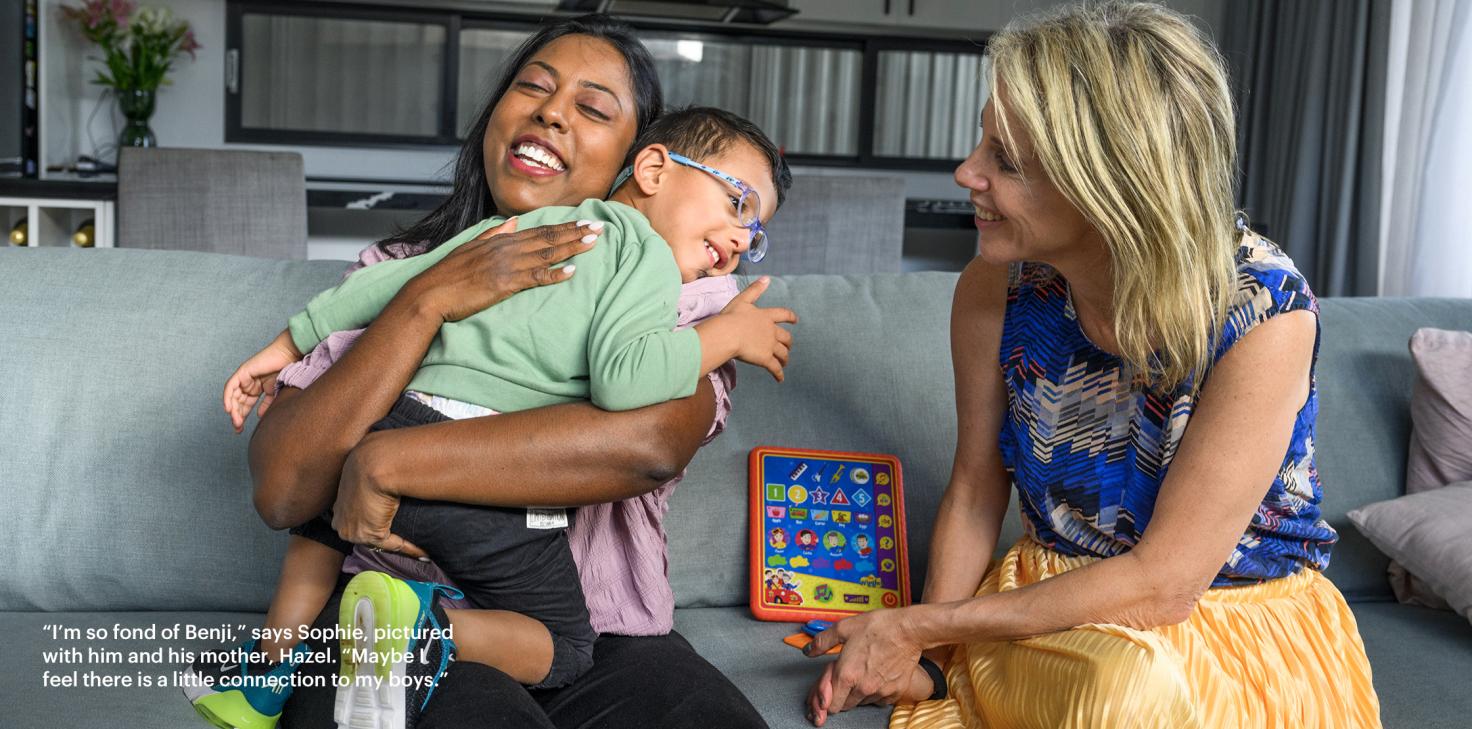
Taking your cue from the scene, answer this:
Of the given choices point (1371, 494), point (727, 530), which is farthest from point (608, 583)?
point (1371, 494)

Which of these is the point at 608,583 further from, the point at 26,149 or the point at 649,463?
the point at 26,149

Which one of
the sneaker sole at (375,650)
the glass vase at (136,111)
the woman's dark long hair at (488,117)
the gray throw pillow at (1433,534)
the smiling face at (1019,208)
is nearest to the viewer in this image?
the sneaker sole at (375,650)

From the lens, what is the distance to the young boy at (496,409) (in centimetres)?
104

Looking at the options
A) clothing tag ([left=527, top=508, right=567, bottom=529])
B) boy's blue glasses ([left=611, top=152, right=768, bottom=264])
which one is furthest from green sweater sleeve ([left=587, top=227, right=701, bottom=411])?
boy's blue glasses ([left=611, top=152, right=768, bottom=264])

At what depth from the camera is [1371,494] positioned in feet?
6.07

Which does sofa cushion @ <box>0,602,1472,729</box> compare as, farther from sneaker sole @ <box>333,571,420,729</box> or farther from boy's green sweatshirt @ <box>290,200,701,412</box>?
boy's green sweatshirt @ <box>290,200,701,412</box>

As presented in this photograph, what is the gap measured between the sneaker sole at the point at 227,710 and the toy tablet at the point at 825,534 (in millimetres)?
646

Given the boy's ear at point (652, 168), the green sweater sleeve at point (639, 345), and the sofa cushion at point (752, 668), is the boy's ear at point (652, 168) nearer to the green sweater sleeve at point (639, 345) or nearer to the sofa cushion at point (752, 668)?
the green sweater sleeve at point (639, 345)

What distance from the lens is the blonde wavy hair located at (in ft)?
3.74

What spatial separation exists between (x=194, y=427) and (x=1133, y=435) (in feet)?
3.65

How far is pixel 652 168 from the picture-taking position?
4.55ft

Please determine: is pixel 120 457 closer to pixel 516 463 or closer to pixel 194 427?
pixel 194 427

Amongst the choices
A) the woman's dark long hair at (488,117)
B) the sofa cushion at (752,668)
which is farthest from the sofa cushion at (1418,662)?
the woman's dark long hair at (488,117)

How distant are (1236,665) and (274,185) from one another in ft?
8.47
